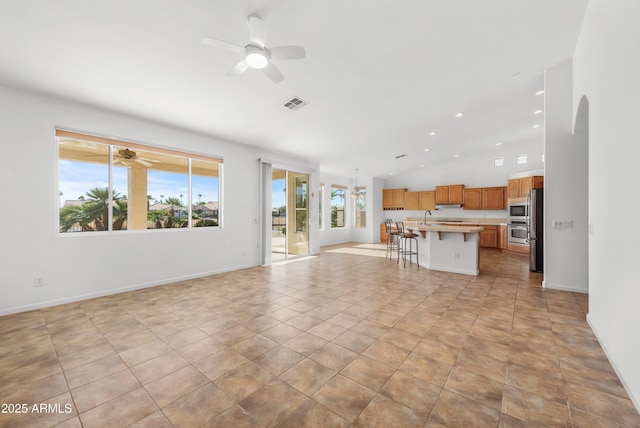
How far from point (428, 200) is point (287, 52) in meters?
8.85

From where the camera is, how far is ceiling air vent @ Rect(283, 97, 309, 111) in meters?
4.01

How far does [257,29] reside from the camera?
224cm

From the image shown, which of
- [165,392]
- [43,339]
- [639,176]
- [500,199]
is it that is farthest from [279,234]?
[500,199]

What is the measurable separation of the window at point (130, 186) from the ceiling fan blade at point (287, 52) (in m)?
3.13

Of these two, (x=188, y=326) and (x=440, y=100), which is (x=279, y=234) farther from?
(x=440, y=100)

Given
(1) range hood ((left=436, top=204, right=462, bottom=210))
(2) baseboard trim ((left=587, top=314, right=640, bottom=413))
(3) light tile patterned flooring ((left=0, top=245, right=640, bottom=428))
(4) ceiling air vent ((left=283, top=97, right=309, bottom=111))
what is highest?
(4) ceiling air vent ((left=283, top=97, right=309, bottom=111))

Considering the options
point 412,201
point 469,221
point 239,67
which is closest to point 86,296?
point 239,67

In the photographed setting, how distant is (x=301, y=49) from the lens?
7.64 feet

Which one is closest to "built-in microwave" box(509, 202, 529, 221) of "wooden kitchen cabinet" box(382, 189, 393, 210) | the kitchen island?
the kitchen island

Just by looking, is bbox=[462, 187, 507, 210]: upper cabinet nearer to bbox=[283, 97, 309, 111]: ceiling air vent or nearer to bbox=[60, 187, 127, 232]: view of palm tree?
bbox=[283, 97, 309, 111]: ceiling air vent

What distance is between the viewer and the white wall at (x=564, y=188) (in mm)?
3801

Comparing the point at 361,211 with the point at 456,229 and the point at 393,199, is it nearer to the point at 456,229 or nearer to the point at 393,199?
the point at 393,199

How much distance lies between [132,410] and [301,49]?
303 centimetres

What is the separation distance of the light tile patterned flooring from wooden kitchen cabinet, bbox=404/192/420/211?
6.60 meters
